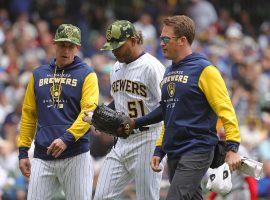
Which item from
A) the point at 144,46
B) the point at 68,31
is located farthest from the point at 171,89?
the point at 144,46

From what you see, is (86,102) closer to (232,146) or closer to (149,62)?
(149,62)

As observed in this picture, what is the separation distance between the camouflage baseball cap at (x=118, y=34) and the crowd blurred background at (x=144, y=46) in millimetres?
3861

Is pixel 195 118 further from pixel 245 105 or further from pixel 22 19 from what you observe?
pixel 22 19

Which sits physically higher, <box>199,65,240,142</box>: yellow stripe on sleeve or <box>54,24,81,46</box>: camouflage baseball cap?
<box>54,24,81,46</box>: camouflage baseball cap

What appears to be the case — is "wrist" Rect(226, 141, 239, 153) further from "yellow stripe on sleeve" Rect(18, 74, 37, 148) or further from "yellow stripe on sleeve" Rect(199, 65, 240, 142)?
"yellow stripe on sleeve" Rect(18, 74, 37, 148)

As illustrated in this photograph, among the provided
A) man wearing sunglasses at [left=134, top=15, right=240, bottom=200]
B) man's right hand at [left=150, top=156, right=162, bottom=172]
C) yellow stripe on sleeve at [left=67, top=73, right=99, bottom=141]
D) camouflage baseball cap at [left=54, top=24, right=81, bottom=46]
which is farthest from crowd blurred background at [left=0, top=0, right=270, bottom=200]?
man wearing sunglasses at [left=134, top=15, right=240, bottom=200]

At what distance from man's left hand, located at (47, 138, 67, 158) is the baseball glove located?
1.12 feet

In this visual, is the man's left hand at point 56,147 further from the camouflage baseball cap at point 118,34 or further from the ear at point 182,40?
the ear at point 182,40

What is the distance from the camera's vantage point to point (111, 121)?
8.23 meters

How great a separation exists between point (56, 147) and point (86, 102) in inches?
21.2

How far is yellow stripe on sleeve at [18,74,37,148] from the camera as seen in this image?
344 inches

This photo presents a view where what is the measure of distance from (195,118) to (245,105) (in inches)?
368

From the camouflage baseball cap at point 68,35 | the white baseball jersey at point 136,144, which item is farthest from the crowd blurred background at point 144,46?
the camouflage baseball cap at point 68,35

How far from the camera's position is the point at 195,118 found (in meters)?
7.71
